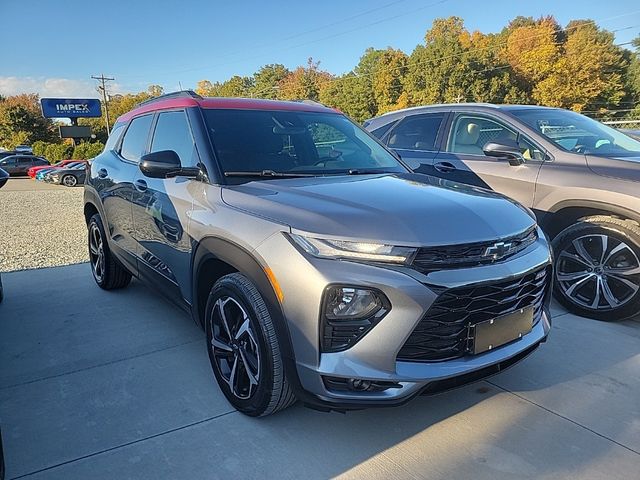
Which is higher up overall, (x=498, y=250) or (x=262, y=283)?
(x=498, y=250)

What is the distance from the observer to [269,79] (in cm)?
9362

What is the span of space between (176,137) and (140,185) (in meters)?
0.56

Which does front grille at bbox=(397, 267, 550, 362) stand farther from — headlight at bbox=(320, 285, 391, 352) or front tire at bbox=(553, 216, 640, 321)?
front tire at bbox=(553, 216, 640, 321)

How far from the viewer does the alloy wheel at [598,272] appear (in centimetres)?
380

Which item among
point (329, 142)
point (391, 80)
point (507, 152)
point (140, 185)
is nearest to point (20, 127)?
point (391, 80)

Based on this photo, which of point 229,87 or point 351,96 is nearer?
point 351,96

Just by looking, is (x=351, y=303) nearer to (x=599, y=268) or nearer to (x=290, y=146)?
(x=290, y=146)

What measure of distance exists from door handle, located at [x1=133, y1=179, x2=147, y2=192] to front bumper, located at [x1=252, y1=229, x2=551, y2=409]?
1.78 m

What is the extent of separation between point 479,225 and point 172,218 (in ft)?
6.32

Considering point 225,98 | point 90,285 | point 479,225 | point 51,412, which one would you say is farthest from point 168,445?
point 90,285

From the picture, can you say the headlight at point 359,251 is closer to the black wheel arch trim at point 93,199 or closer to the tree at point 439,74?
the black wheel arch trim at point 93,199

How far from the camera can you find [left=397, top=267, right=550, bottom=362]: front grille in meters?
2.10

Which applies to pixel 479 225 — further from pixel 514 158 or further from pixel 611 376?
pixel 514 158

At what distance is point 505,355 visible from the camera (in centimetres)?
234
